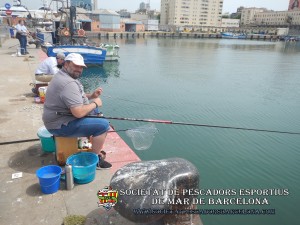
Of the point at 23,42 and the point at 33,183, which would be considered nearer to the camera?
the point at 33,183

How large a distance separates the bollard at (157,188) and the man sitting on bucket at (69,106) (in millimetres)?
1050

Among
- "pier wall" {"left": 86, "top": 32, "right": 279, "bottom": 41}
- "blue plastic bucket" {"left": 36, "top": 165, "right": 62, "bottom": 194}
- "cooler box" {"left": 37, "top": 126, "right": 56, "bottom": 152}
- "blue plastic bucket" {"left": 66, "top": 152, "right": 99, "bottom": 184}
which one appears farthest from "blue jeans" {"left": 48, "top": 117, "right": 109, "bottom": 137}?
"pier wall" {"left": 86, "top": 32, "right": 279, "bottom": 41}

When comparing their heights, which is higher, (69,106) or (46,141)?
(69,106)

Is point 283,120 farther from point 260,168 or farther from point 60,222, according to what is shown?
point 60,222

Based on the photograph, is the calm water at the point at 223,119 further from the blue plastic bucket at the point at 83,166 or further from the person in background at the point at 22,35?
the person in background at the point at 22,35

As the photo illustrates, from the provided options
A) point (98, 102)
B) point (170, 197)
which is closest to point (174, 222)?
point (170, 197)

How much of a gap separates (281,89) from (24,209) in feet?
49.0

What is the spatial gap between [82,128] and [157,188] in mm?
1490

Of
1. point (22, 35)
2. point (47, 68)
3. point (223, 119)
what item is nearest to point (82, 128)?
point (47, 68)

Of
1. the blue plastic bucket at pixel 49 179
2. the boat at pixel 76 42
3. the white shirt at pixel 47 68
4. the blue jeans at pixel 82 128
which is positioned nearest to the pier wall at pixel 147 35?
the boat at pixel 76 42

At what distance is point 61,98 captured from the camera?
3.27 metres

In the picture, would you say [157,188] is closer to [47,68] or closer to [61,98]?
[61,98]

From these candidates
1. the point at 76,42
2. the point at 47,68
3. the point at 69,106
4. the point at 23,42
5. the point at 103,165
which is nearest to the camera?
the point at 69,106

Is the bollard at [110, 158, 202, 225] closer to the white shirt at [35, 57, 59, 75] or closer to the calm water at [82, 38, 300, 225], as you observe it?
the calm water at [82, 38, 300, 225]
